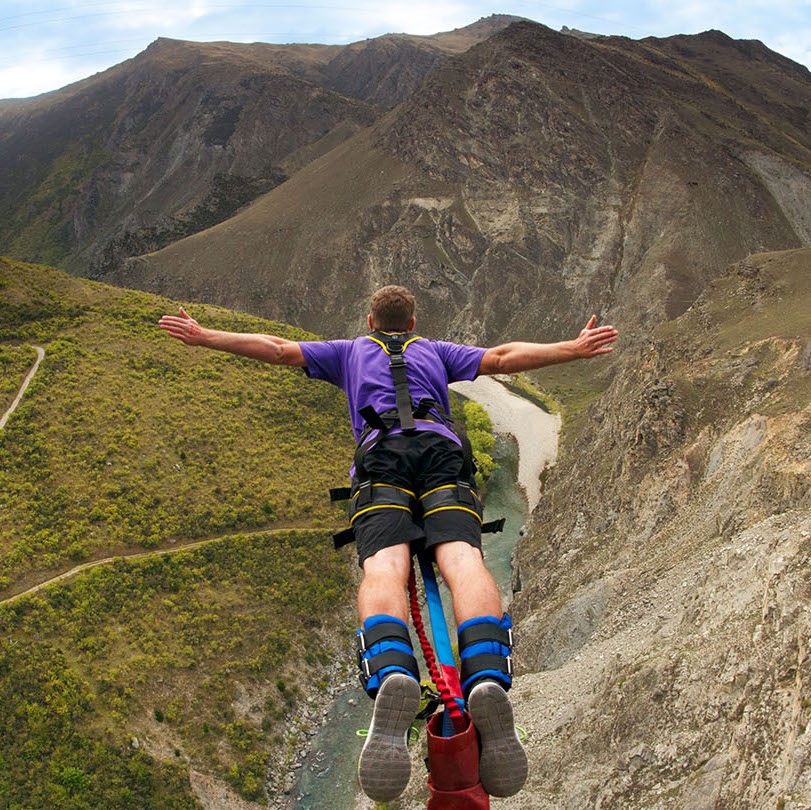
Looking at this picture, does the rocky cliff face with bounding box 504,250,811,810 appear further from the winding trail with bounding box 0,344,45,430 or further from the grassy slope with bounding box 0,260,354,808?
the winding trail with bounding box 0,344,45,430

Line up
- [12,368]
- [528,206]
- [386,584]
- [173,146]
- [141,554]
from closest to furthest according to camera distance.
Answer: [386,584] < [141,554] < [12,368] < [528,206] < [173,146]

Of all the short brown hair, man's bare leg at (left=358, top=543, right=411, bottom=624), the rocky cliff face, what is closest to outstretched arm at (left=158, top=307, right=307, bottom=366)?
the short brown hair

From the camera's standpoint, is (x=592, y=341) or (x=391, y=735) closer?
(x=391, y=735)

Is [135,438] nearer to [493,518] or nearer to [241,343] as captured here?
[493,518]

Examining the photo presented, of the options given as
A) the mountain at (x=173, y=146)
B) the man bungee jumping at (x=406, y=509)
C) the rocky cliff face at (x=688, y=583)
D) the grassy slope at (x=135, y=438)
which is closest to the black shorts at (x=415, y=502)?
the man bungee jumping at (x=406, y=509)

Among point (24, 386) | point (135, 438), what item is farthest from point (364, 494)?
point (24, 386)

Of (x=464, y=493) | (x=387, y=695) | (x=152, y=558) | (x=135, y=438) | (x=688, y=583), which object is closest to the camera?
(x=387, y=695)

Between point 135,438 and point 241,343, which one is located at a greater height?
point 241,343

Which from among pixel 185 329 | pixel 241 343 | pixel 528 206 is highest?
pixel 528 206
